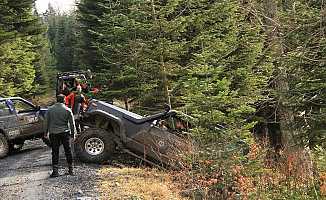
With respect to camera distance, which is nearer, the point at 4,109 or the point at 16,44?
the point at 4,109

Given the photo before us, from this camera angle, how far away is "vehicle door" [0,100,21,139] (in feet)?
48.2

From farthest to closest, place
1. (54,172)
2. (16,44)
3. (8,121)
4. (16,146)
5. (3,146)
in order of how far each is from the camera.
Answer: (16,44) < (16,146) < (8,121) < (3,146) < (54,172)

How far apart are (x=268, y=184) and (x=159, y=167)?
2.95 metres

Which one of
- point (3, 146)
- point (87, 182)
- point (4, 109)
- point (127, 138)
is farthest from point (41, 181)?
point (4, 109)

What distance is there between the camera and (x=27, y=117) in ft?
50.2

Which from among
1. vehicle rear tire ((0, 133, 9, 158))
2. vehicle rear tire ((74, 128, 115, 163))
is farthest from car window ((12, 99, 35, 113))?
vehicle rear tire ((74, 128, 115, 163))

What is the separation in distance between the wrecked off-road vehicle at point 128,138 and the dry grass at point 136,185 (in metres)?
0.55

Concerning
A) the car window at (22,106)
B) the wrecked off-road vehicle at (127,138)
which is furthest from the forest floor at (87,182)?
the car window at (22,106)

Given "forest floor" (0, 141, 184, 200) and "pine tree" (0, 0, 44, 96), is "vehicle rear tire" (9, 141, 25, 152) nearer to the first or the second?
"forest floor" (0, 141, 184, 200)

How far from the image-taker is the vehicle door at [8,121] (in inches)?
578

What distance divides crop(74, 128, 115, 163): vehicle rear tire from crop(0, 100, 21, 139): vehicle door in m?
3.56

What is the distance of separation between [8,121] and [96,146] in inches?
159

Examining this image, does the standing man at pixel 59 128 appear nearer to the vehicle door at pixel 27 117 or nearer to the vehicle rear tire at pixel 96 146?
the vehicle rear tire at pixel 96 146

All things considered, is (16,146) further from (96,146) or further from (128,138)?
(128,138)
